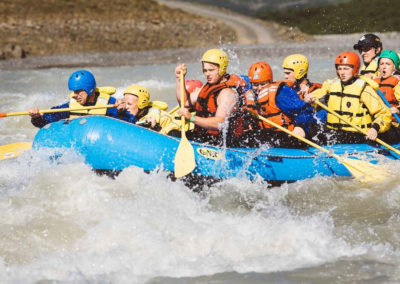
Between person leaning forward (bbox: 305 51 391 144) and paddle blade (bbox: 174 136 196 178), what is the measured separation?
1.63m

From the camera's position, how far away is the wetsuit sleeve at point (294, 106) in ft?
20.2

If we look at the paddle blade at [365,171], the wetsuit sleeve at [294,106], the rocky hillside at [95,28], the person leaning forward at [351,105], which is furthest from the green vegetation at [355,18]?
the wetsuit sleeve at [294,106]

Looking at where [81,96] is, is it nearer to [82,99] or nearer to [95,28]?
[82,99]

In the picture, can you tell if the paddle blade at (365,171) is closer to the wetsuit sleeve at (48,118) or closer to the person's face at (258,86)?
Answer: the person's face at (258,86)

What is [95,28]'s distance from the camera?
1168 inches

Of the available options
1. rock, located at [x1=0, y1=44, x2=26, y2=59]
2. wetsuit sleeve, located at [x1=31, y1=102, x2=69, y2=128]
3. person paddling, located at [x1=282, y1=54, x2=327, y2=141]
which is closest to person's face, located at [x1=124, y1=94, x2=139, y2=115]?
wetsuit sleeve, located at [x1=31, y1=102, x2=69, y2=128]

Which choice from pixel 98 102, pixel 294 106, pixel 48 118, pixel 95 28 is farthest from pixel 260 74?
pixel 95 28

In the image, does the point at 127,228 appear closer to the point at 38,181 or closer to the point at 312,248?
the point at 38,181

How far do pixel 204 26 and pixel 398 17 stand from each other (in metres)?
10.6

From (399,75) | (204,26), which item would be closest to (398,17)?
(204,26)

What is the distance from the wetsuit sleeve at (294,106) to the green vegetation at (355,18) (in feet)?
68.4

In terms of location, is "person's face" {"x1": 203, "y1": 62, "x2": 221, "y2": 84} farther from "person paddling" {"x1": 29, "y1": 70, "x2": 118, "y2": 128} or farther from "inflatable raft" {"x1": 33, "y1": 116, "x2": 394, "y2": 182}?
"person paddling" {"x1": 29, "y1": 70, "x2": 118, "y2": 128}

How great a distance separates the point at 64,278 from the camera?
14.6 feet

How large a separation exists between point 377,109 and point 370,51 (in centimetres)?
154
